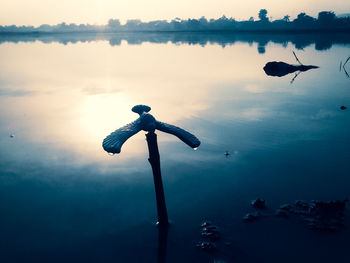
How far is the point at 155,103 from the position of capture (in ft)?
99.8

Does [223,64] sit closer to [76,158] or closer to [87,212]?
[76,158]

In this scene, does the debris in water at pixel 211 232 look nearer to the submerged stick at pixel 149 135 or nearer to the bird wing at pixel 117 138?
the submerged stick at pixel 149 135

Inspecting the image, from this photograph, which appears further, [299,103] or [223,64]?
[223,64]

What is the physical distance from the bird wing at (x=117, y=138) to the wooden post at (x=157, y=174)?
0.63 metres

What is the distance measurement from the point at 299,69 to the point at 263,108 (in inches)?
1045

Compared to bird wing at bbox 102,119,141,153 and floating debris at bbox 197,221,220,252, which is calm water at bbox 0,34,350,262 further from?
bird wing at bbox 102,119,141,153

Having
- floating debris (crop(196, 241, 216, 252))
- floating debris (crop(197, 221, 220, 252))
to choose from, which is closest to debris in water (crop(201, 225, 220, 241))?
floating debris (crop(197, 221, 220, 252))

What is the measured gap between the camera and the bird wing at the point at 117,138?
736cm

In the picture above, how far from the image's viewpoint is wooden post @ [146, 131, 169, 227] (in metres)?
8.92

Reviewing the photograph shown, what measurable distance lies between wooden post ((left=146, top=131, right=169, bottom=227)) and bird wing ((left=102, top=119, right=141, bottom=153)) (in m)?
0.63

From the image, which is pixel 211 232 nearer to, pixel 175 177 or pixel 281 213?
pixel 281 213

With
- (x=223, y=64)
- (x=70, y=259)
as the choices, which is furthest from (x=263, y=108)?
(x=223, y=64)

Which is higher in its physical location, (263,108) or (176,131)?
(176,131)

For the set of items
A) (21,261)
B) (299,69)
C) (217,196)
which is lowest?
(21,261)
